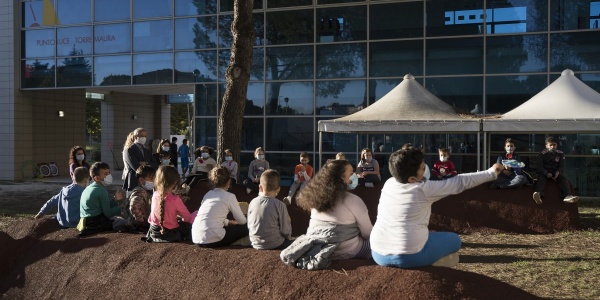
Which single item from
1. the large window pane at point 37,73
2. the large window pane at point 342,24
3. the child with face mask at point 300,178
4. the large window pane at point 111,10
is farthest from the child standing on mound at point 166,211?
the large window pane at point 37,73

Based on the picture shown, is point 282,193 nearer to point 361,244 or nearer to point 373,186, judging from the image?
point 373,186

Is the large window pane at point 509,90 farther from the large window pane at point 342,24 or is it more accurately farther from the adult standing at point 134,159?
the adult standing at point 134,159

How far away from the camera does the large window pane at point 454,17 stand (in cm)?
1680

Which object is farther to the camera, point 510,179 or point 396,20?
point 396,20

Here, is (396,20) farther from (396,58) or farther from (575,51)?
(575,51)

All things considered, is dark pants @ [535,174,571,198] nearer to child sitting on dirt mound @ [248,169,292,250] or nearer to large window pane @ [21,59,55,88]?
child sitting on dirt mound @ [248,169,292,250]

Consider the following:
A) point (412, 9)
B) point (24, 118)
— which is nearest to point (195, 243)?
point (412, 9)

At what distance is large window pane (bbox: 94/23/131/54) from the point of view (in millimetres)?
20969

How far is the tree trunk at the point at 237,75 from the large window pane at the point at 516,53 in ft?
23.8

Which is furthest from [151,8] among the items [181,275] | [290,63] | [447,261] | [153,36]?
[447,261]

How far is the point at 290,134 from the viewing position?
18.4m

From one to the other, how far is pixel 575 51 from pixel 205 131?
1110cm

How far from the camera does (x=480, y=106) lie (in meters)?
16.6

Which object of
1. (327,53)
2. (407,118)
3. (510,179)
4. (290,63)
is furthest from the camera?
(290,63)
